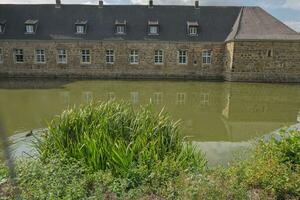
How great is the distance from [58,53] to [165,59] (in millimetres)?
8404

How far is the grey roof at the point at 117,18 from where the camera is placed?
22219 mm

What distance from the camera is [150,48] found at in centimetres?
2223

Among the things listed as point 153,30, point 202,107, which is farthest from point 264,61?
point 202,107

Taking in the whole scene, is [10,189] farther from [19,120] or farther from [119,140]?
[19,120]

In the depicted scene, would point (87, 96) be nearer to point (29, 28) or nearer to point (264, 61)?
point (29, 28)

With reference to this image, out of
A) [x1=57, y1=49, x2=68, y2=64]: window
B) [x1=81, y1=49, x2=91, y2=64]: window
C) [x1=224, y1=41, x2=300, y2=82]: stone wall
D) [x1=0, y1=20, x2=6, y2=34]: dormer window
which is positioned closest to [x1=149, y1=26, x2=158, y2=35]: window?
[x1=81, y1=49, x2=91, y2=64]: window

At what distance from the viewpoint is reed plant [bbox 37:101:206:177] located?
13.6 ft

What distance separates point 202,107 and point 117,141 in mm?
7654

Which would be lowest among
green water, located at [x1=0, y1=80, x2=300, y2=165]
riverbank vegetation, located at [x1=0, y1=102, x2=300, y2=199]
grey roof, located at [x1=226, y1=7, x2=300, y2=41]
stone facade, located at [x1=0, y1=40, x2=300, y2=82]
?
green water, located at [x1=0, y1=80, x2=300, y2=165]

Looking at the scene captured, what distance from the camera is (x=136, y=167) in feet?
13.1

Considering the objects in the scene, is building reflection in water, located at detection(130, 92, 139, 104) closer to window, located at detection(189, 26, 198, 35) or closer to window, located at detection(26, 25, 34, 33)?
window, located at detection(189, 26, 198, 35)

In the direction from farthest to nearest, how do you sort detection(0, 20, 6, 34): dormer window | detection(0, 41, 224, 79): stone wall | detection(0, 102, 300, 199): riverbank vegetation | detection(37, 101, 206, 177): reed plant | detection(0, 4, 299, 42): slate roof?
1. detection(0, 20, 6, 34): dormer window
2. detection(0, 41, 224, 79): stone wall
3. detection(0, 4, 299, 42): slate roof
4. detection(37, 101, 206, 177): reed plant
5. detection(0, 102, 300, 199): riverbank vegetation

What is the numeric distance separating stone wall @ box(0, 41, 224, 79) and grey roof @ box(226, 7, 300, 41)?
203cm

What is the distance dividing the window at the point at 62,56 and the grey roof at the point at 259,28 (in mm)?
12536
